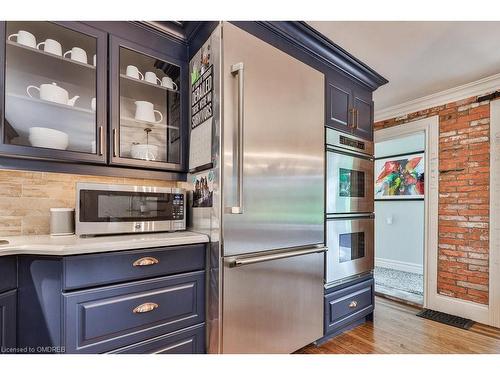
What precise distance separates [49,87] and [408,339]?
313 cm

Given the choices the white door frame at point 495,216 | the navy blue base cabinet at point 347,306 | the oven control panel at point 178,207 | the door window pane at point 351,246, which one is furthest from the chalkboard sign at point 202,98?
the white door frame at point 495,216

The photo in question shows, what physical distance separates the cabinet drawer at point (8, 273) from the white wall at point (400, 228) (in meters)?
4.51

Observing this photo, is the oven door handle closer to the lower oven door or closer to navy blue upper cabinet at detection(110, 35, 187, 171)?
the lower oven door

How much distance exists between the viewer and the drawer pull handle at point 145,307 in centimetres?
126

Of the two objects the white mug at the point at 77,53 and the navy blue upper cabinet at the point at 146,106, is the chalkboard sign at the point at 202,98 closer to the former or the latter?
the navy blue upper cabinet at the point at 146,106

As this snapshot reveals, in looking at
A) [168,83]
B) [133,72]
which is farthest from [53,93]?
[168,83]

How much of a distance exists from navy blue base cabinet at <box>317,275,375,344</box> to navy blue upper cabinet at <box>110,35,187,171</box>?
5.06 ft

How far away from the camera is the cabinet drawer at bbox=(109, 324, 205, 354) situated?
126cm

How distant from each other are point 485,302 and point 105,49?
3758 millimetres

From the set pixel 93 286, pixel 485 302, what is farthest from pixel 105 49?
pixel 485 302

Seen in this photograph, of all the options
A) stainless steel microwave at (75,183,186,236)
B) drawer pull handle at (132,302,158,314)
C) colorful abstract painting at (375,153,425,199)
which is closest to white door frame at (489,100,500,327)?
colorful abstract painting at (375,153,425,199)

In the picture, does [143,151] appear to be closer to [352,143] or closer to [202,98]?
[202,98]

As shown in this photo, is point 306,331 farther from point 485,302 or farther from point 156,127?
point 485,302

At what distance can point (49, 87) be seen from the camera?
148 centimetres
